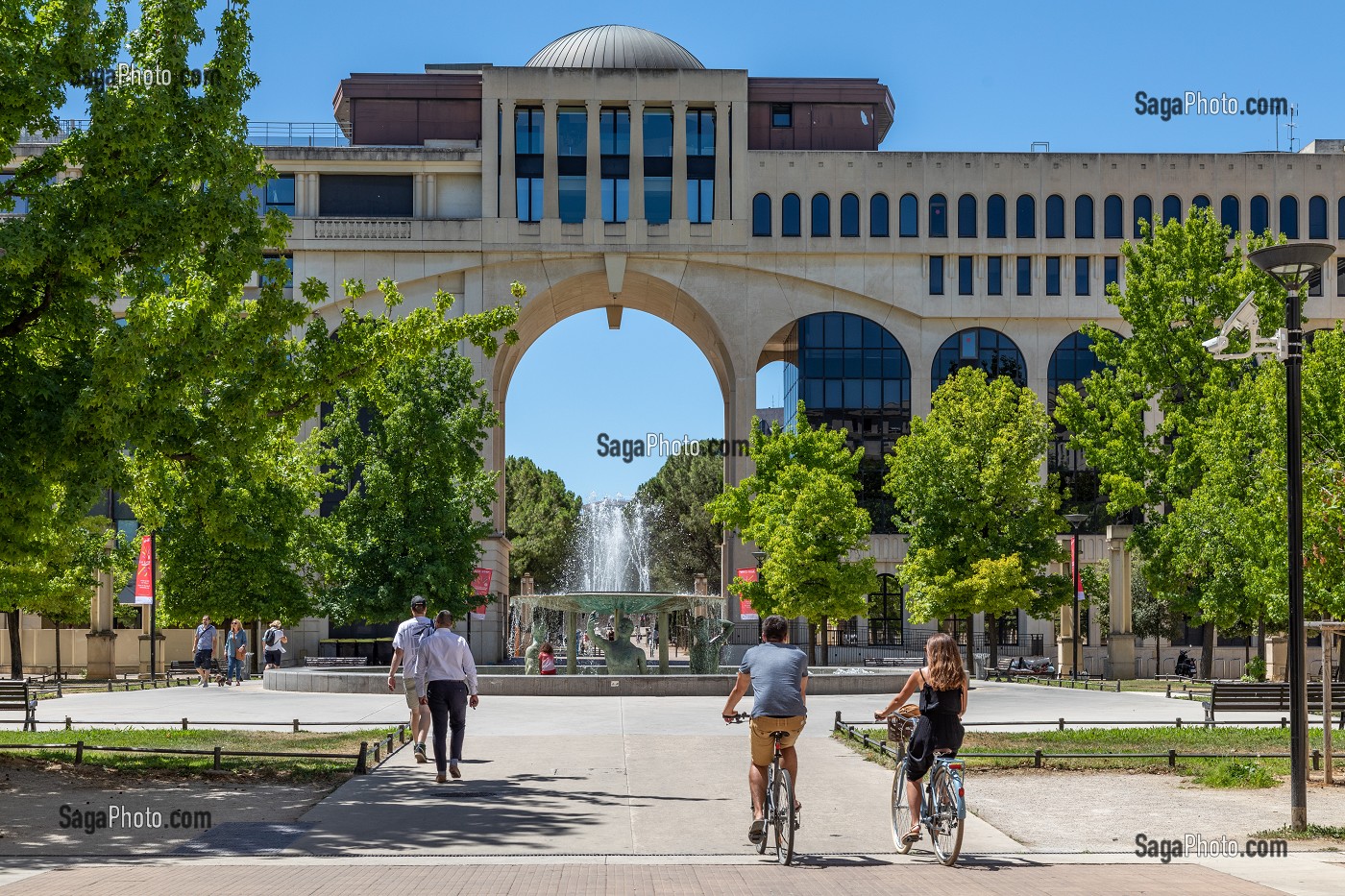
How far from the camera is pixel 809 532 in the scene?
4944 cm

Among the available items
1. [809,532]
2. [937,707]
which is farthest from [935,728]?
[809,532]

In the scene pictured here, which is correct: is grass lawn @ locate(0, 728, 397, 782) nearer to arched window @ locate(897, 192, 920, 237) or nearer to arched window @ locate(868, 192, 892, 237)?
arched window @ locate(868, 192, 892, 237)

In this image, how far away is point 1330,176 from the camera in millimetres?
64312

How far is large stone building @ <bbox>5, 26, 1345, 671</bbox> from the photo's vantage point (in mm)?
63094

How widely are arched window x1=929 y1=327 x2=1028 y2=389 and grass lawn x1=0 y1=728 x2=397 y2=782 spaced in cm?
4568

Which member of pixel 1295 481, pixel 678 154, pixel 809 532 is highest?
pixel 678 154

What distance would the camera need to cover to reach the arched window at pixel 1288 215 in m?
64.0

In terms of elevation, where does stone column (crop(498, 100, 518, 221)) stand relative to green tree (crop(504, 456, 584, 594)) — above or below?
above

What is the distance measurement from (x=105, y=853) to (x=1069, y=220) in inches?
2298

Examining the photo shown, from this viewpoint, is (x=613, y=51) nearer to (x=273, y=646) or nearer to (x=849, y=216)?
(x=849, y=216)

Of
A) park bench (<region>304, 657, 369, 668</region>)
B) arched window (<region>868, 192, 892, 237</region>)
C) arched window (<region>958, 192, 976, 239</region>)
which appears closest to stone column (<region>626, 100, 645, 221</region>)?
arched window (<region>868, 192, 892, 237</region>)

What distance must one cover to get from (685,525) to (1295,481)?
271 feet

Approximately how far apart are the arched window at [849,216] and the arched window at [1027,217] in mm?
6984

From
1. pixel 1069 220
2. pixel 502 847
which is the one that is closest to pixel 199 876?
pixel 502 847
